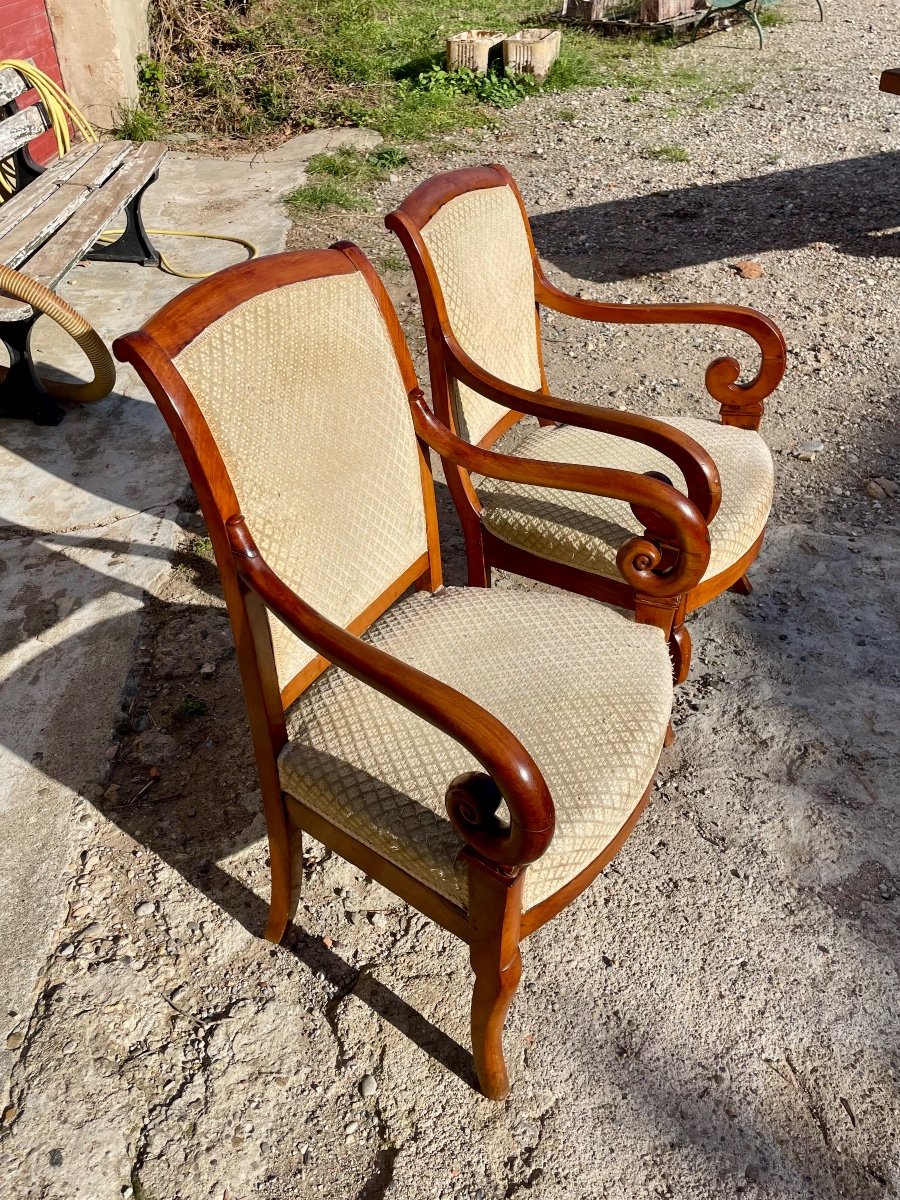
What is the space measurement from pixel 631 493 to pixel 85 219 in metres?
3.15

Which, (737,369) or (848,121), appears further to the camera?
(848,121)

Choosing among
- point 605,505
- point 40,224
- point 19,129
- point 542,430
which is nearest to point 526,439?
point 542,430

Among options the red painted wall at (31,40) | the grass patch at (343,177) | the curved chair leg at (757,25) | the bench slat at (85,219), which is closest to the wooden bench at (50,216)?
the bench slat at (85,219)

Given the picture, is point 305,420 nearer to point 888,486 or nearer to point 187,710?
point 187,710

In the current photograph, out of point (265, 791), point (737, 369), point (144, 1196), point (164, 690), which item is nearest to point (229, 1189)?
point (144, 1196)

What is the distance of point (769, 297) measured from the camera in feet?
14.7

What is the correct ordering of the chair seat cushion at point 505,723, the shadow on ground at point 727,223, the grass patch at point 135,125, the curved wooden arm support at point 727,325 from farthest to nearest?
the grass patch at point 135,125, the shadow on ground at point 727,223, the curved wooden arm support at point 727,325, the chair seat cushion at point 505,723

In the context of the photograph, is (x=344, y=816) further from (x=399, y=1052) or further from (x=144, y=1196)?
(x=144, y=1196)

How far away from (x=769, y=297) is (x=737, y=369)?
2336 mm

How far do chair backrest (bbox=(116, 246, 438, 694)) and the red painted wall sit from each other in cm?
494

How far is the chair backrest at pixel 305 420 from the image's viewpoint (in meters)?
1.48

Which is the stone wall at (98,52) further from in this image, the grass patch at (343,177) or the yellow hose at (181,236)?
the yellow hose at (181,236)

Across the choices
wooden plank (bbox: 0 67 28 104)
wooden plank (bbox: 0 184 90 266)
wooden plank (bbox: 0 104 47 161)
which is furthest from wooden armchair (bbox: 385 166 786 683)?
wooden plank (bbox: 0 67 28 104)

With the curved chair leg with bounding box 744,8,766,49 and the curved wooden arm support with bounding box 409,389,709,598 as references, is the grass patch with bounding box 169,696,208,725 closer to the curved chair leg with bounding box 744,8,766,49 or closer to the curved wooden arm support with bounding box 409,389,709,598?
the curved wooden arm support with bounding box 409,389,709,598
